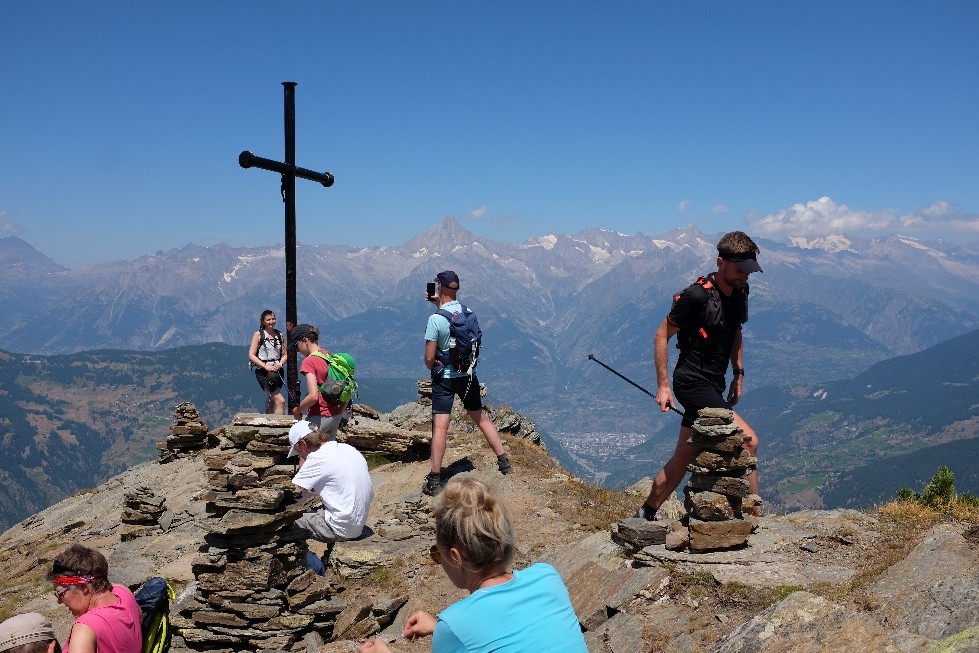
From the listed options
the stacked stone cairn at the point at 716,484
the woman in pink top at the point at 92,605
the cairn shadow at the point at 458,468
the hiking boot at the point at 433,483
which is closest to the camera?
the woman in pink top at the point at 92,605

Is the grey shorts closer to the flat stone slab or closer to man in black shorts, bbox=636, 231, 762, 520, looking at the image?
the flat stone slab

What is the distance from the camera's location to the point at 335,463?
973cm

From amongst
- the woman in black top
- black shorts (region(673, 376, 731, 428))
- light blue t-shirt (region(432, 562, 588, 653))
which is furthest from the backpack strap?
light blue t-shirt (region(432, 562, 588, 653))

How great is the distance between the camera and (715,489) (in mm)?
8039

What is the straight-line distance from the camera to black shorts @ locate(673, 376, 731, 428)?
26.4 feet

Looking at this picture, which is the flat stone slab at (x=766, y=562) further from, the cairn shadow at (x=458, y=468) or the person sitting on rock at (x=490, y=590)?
the cairn shadow at (x=458, y=468)

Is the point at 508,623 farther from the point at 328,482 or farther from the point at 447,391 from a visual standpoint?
the point at 447,391

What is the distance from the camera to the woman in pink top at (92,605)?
19.5 feet

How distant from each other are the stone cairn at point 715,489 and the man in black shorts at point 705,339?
0.20 m

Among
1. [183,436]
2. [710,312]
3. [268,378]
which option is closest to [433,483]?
[268,378]

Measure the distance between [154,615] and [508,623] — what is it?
5228 mm

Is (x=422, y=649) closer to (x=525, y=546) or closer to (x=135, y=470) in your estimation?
(x=525, y=546)

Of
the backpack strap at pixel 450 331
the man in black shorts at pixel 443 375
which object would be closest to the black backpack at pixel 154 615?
the man in black shorts at pixel 443 375

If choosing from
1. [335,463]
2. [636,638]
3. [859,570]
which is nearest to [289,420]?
[335,463]
